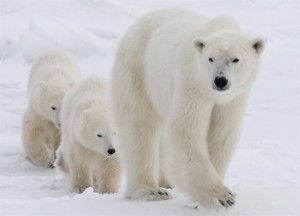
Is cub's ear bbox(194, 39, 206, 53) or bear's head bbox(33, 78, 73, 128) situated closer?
cub's ear bbox(194, 39, 206, 53)

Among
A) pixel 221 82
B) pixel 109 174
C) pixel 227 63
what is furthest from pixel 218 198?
pixel 109 174

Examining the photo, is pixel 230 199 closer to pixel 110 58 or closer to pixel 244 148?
pixel 244 148

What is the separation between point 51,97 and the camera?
7617 mm

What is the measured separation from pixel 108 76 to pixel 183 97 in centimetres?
706

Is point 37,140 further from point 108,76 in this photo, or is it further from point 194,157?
point 194,157

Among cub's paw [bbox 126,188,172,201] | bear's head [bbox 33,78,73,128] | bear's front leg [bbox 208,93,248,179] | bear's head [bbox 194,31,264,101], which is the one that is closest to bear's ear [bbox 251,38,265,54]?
bear's head [bbox 194,31,264,101]

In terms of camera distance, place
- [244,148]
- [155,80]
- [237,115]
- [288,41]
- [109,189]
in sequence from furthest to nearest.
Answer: [288,41] → [244,148] → [109,189] → [155,80] → [237,115]

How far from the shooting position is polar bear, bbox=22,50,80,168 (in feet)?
24.8

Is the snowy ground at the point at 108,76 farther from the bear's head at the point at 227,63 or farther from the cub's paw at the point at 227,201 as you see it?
the bear's head at the point at 227,63

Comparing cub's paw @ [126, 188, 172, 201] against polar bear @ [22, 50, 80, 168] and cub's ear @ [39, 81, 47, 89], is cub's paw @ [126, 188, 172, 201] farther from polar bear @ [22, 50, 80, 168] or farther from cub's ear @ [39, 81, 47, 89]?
cub's ear @ [39, 81, 47, 89]

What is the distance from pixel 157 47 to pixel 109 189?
226 centimetres

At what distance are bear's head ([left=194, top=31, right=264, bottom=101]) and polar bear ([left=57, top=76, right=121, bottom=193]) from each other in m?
2.37

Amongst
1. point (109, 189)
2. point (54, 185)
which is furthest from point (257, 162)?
point (54, 185)

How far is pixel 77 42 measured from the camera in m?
12.4
